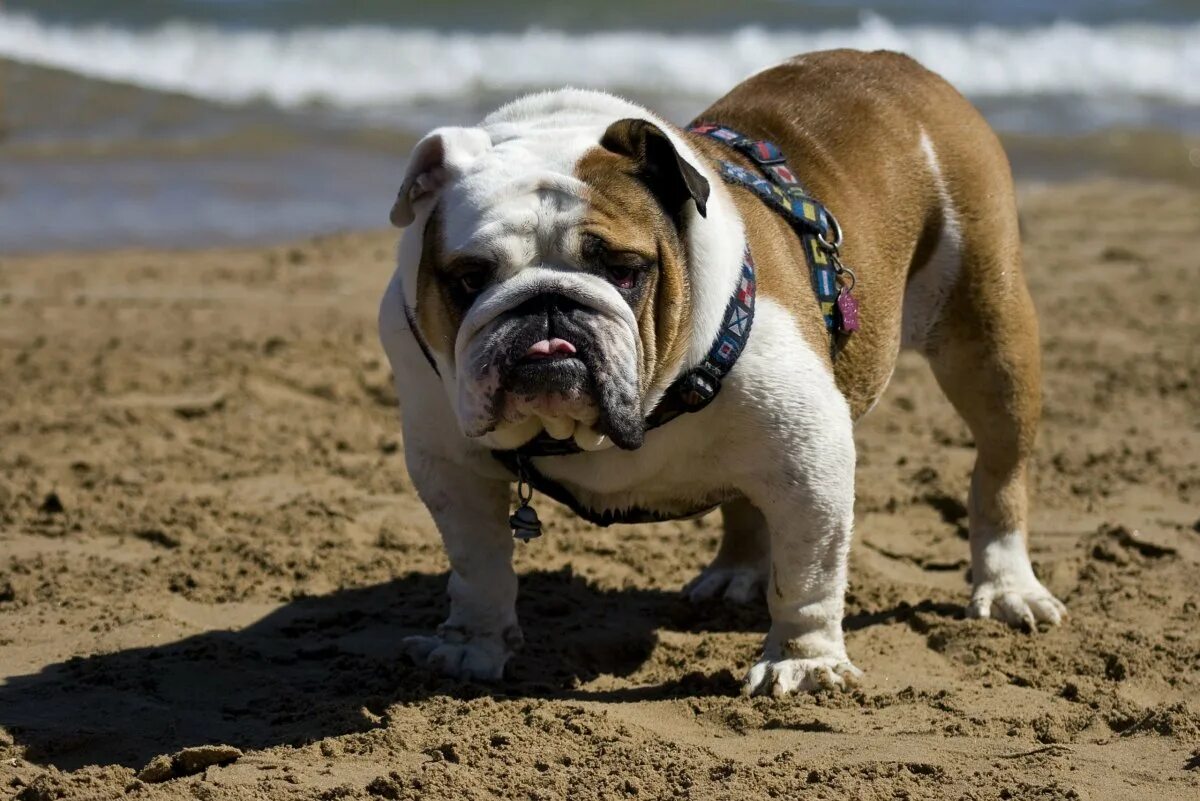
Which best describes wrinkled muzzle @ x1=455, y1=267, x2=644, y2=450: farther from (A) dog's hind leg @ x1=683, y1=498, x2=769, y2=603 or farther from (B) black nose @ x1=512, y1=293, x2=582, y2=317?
(A) dog's hind leg @ x1=683, y1=498, x2=769, y2=603

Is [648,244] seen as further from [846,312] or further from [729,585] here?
[729,585]

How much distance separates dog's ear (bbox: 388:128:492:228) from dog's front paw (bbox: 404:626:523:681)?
4.03ft

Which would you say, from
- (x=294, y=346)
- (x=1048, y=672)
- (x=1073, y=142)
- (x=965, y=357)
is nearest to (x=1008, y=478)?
(x=965, y=357)

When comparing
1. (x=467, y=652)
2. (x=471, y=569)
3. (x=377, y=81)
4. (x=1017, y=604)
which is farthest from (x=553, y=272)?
(x=377, y=81)

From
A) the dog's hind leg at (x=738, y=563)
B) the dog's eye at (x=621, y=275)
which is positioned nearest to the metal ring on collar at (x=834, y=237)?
the dog's eye at (x=621, y=275)

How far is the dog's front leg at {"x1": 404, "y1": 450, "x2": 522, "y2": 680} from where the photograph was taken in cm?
439

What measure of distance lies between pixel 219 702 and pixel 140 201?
819 centimetres

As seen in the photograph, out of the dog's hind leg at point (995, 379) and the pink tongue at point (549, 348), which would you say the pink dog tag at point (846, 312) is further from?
the pink tongue at point (549, 348)

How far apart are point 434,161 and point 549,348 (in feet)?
2.03

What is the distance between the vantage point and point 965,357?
5.11 metres

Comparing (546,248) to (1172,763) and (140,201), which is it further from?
(140,201)

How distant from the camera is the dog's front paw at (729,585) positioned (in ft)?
17.4

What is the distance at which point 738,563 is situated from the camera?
5.43 metres

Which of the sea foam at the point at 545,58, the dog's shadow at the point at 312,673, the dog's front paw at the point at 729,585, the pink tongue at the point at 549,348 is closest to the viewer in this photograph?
the pink tongue at the point at 549,348
